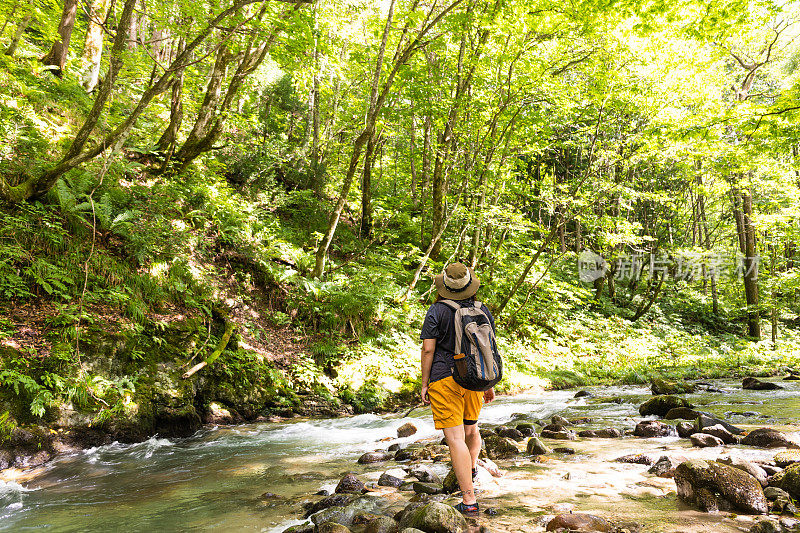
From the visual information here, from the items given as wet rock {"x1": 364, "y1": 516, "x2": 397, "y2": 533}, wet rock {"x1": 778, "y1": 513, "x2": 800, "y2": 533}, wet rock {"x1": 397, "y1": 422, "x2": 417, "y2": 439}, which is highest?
wet rock {"x1": 778, "y1": 513, "x2": 800, "y2": 533}

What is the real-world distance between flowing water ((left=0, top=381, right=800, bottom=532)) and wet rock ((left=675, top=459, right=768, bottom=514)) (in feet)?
0.50

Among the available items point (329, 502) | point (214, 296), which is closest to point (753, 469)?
point (329, 502)

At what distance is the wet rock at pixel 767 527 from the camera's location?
9.55 ft

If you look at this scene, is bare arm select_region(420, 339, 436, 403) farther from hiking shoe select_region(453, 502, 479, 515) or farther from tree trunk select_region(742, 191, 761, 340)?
tree trunk select_region(742, 191, 761, 340)

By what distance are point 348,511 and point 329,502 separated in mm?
441

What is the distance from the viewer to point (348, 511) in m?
3.71

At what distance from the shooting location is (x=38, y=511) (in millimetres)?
4258

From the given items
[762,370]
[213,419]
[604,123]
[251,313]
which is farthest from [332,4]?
[762,370]

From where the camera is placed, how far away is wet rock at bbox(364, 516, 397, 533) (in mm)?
3363

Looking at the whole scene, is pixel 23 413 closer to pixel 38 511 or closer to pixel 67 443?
pixel 67 443

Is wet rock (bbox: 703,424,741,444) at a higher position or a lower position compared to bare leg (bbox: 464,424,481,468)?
lower

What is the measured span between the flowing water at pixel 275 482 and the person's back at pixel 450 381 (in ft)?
1.64

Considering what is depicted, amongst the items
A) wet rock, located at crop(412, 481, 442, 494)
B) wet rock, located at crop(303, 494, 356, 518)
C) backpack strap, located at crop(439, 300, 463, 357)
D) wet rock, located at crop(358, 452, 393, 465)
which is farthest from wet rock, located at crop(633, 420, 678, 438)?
wet rock, located at crop(303, 494, 356, 518)

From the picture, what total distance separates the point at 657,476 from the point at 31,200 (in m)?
10.3
